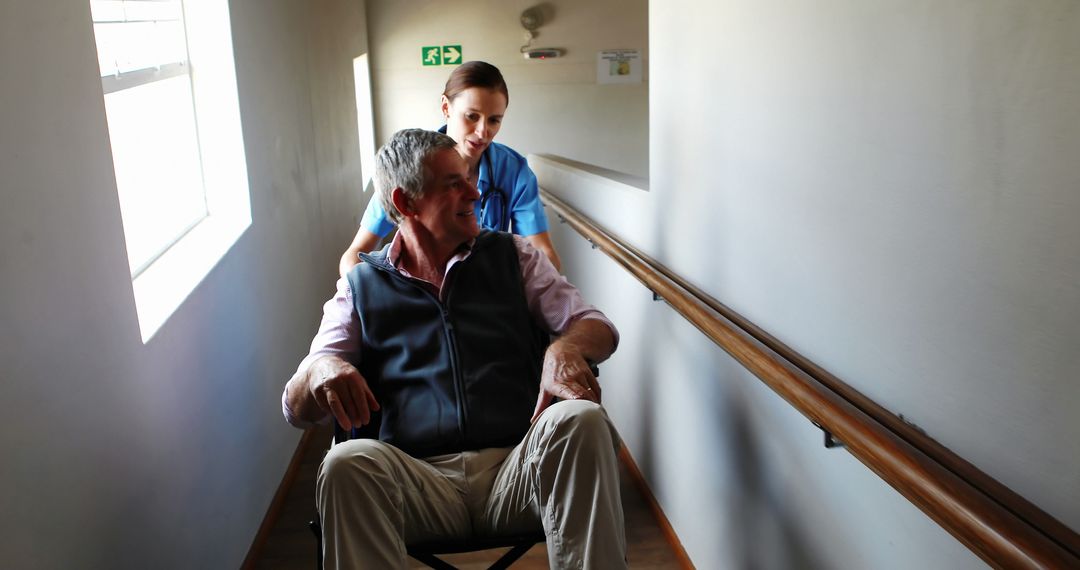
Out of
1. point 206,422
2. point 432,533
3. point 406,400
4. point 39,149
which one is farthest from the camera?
point 206,422

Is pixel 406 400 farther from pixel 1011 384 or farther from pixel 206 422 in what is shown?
pixel 1011 384

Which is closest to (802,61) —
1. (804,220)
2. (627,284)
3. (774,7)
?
(774,7)

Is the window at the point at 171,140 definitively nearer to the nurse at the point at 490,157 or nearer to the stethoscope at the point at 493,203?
the nurse at the point at 490,157

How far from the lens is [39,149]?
4.67 feet

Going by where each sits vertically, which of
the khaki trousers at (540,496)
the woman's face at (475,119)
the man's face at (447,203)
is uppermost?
the woman's face at (475,119)

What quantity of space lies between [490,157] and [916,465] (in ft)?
6.44

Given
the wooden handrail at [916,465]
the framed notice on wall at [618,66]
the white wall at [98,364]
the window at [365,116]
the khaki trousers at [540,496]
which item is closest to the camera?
the wooden handrail at [916,465]

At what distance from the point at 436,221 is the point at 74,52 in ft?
2.57

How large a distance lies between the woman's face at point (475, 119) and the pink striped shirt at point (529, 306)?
0.71 metres

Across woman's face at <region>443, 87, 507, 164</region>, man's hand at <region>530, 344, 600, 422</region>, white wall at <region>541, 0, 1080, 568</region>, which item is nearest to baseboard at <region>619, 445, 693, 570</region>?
white wall at <region>541, 0, 1080, 568</region>

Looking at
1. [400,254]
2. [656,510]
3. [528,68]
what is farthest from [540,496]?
[528,68]

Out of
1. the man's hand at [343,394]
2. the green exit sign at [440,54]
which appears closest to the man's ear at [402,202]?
the man's hand at [343,394]

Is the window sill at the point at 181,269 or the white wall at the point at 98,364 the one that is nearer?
the white wall at the point at 98,364

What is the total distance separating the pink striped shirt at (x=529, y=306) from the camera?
1.95 metres
